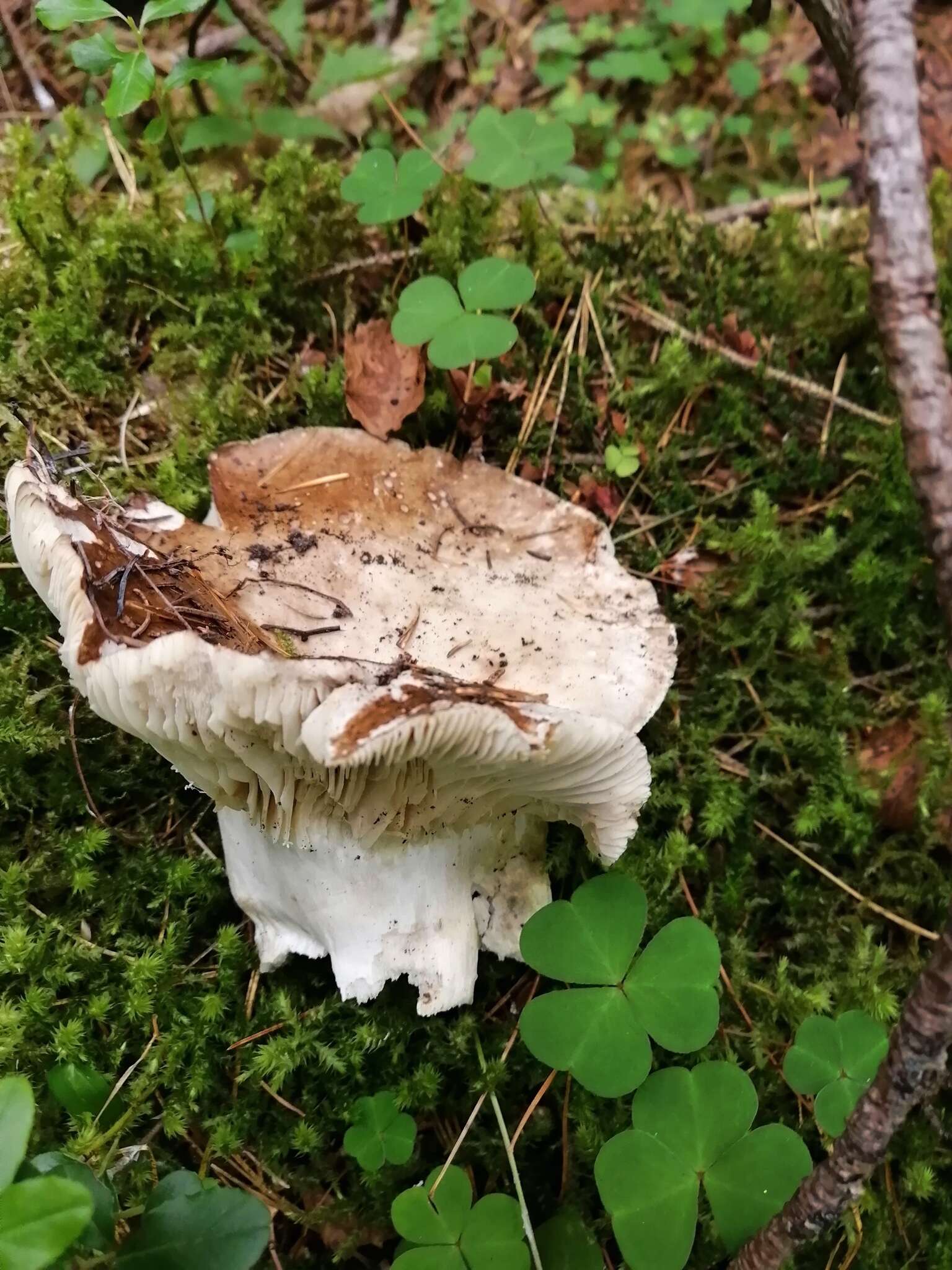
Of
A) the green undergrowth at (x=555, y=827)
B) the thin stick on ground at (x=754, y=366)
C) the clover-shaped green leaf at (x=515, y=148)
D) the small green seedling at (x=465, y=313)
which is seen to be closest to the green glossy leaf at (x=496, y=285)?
the small green seedling at (x=465, y=313)

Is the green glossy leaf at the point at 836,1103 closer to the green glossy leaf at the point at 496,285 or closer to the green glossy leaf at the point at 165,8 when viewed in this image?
the green glossy leaf at the point at 496,285

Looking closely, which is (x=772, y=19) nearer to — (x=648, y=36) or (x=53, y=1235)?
(x=648, y=36)

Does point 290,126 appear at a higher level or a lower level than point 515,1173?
higher

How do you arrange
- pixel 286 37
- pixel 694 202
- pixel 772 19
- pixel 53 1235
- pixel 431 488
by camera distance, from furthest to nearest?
pixel 772 19 < pixel 694 202 < pixel 286 37 < pixel 431 488 < pixel 53 1235

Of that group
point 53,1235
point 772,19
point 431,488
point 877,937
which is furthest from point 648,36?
point 53,1235

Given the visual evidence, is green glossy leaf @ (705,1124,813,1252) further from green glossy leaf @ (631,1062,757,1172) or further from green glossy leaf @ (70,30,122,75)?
green glossy leaf @ (70,30,122,75)

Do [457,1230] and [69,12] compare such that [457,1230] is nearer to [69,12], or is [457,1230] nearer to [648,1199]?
[648,1199]

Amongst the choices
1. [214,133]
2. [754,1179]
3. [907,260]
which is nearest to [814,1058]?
[754,1179]
